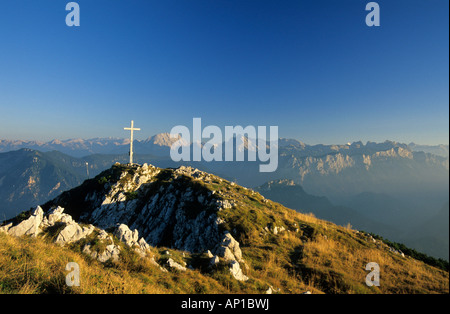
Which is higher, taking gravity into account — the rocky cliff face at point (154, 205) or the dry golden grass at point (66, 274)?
the dry golden grass at point (66, 274)

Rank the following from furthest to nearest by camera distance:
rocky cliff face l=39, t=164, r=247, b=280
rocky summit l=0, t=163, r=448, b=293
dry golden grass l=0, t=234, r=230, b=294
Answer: rocky cliff face l=39, t=164, r=247, b=280 → rocky summit l=0, t=163, r=448, b=293 → dry golden grass l=0, t=234, r=230, b=294

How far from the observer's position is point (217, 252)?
13.4 meters

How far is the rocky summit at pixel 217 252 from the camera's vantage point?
9031mm

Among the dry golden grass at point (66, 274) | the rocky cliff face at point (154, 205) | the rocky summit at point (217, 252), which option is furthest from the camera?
the rocky cliff face at point (154, 205)

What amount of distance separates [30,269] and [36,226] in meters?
6.32

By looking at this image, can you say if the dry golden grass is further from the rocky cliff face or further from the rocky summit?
the rocky cliff face

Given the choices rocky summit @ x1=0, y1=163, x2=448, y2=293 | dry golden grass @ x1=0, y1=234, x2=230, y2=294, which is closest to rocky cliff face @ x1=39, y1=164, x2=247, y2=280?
rocky summit @ x1=0, y1=163, x2=448, y2=293

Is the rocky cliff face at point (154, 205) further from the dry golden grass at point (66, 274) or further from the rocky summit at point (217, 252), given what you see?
the dry golden grass at point (66, 274)

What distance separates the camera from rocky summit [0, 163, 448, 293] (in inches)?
356

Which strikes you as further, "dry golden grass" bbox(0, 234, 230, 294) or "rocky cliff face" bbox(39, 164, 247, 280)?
"rocky cliff face" bbox(39, 164, 247, 280)

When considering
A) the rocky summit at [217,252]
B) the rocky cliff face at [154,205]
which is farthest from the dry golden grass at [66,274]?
the rocky cliff face at [154,205]
